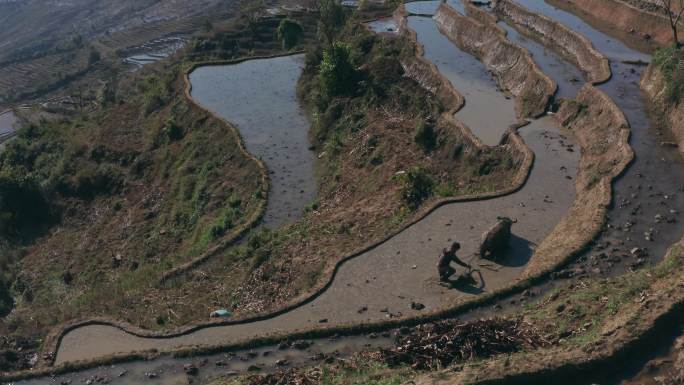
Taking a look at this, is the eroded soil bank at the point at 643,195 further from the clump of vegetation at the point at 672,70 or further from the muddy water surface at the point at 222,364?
Answer: the muddy water surface at the point at 222,364

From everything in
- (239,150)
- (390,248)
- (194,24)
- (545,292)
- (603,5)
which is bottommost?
(194,24)

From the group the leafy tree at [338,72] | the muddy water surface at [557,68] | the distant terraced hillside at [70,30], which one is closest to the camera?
the muddy water surface at [557,68]

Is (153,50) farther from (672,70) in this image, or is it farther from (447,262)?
(447,262)

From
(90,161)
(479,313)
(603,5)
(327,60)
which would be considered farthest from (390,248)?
(603,5)

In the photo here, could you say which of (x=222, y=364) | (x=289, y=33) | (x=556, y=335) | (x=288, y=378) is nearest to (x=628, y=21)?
(x=289, y=33)

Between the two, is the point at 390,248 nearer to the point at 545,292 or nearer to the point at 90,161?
the point at 545,292

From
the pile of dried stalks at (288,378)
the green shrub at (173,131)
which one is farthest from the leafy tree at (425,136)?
the green shrub at (173,131)
